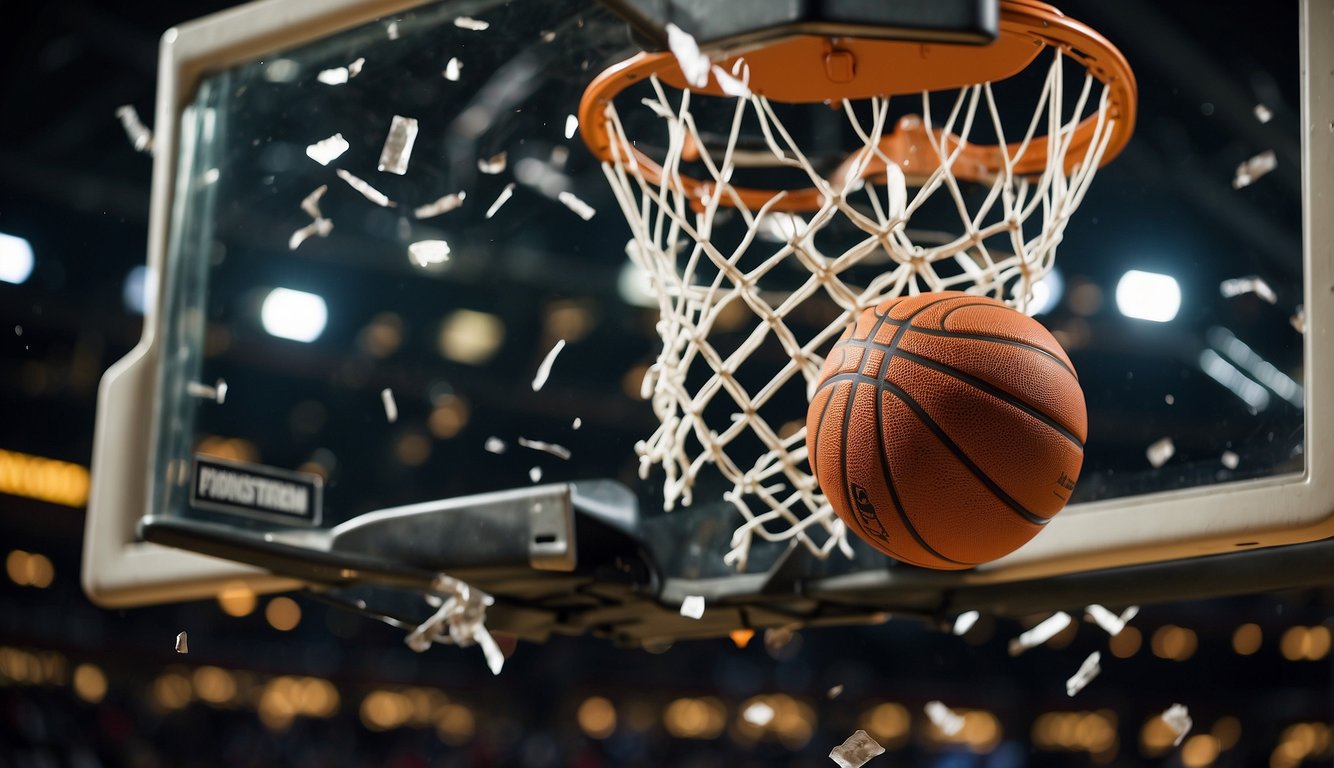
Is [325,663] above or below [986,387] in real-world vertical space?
above

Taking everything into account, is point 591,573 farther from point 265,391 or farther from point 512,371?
point 512,371

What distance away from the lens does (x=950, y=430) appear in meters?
1.43

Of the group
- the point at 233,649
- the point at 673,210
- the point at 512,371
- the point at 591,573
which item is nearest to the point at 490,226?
the point at 673,210

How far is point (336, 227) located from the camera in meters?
2.22

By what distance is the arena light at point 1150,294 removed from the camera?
2.15 metres

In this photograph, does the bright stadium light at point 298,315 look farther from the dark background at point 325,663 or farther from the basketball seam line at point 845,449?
the basketball seam line at point 845,449

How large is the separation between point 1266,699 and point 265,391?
690 cm

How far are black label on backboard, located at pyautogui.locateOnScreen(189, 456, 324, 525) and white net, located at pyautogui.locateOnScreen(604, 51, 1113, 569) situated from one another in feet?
1.64

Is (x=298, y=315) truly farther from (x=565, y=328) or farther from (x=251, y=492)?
(x=251, y=492)

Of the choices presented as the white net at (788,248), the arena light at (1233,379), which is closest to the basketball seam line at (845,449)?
the white net at (788,248)

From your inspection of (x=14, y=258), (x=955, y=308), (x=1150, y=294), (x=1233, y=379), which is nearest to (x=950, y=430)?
(x=955, y=308)

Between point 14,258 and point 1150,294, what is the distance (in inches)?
255

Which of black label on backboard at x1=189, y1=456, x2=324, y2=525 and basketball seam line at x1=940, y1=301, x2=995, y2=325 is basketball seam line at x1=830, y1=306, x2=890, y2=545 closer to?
basketball seam line at x1=940, y1=301, x2=995, y2=325

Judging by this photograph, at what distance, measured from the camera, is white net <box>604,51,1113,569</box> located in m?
1.78
